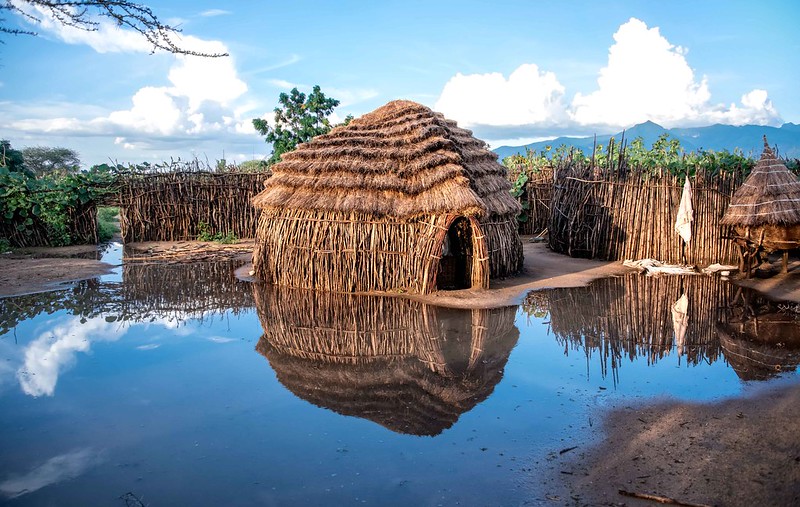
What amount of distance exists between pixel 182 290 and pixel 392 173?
5.01 m

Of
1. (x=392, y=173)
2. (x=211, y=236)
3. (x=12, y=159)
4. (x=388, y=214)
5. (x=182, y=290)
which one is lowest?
(x=182, y=290)

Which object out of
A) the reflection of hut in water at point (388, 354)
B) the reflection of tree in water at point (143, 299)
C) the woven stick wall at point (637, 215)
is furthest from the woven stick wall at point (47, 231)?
the woven stick wall at point (637, 215)

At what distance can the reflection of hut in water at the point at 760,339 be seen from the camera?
7.01 metres

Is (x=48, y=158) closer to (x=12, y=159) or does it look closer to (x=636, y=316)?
(x=12, y=159)

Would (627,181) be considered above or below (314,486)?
above

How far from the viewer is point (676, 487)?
445 cm

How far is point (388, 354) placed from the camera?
25.3ft

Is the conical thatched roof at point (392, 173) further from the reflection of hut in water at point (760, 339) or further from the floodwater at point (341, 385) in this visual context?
the reflection of hut in water at point (760, 339)

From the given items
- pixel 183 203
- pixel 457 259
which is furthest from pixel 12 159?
pixel 457 259

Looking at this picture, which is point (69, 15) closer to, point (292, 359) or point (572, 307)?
point (292, 359)

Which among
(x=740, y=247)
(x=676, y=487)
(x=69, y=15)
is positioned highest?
(x=69, y=15)

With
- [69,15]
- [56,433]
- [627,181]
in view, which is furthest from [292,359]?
[627,181]

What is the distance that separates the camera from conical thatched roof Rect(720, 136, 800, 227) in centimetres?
1132

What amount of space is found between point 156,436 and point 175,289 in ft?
23.2
